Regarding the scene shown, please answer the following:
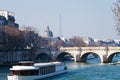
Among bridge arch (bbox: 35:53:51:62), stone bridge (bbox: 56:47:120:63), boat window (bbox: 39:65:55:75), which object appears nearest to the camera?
boat window (bbox: 39:65:55:75)

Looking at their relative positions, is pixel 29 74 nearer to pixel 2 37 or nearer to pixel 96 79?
pixel 96 79

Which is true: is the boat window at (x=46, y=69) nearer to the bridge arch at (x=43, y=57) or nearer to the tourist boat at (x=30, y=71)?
the tourist boat at (x=30, y=71)

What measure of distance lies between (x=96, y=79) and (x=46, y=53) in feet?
144

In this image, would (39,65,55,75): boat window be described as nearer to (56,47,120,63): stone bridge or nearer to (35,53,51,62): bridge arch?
(56,47,120,63): stone bridge

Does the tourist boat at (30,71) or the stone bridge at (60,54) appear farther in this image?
the stone bridge at (60,54)

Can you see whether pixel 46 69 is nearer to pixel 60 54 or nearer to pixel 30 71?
pixel 30 71

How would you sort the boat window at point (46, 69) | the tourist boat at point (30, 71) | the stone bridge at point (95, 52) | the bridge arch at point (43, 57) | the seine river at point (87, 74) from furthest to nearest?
the bridge arch at point (43, 57)
the stone bridge at point (95, 52)
the seine river at point (87, 74)
the boat window at point (46, 69)
the tourist boat at point (30, 71)

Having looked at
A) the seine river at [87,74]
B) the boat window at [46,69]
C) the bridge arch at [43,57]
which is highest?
the bridge arch at [43,57]

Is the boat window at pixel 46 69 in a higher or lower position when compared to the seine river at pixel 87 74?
higher

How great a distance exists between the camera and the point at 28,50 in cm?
9081

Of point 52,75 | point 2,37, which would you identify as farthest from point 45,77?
point 2,37

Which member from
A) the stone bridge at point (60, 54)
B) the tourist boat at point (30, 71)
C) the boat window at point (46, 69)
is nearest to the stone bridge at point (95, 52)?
the stone bridge at point (60, 54)

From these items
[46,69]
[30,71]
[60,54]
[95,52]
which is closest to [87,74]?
[46,69]

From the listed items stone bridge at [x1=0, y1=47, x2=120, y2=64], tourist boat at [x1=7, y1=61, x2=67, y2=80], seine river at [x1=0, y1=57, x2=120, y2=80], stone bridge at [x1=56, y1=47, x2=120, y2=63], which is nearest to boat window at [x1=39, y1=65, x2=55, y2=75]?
tourist boat at [x1=7, y1=61, x2=67, y2=80]
